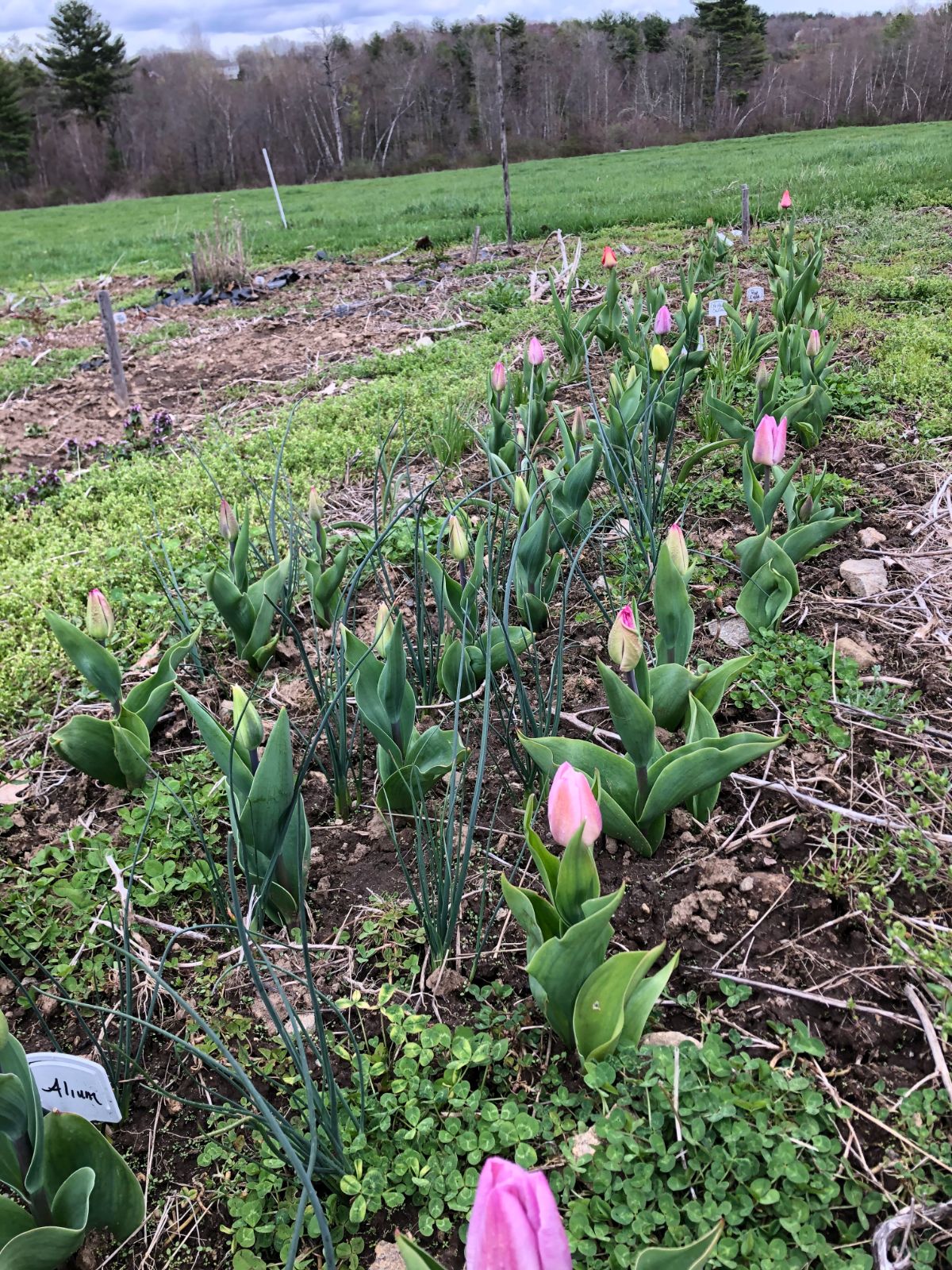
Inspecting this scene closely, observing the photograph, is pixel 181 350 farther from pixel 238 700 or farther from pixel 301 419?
pixel 238 700

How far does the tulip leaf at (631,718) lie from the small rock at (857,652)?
2.57 feet

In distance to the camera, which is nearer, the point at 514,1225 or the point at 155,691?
the point at 514,1225

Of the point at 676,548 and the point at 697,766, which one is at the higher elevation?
the point at 676,548

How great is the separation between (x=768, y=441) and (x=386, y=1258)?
75.2 inches

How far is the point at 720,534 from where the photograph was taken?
2807mm

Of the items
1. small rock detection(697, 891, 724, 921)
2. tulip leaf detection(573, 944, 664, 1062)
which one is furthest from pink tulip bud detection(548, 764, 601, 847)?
small rock detection(697, 891, 724, 921)

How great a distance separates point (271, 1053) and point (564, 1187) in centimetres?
51

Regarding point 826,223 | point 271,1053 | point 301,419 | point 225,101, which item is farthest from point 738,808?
point 225,101

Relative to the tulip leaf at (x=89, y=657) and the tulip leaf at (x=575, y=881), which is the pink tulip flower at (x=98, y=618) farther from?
the tulip leaf at (x=575, y=881)

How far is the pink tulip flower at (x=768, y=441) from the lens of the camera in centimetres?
221

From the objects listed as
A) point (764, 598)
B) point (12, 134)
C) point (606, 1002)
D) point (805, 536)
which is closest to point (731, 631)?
point (764, 598)

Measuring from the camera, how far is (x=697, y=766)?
150 centimetres

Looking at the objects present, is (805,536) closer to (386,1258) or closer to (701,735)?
(701,735)

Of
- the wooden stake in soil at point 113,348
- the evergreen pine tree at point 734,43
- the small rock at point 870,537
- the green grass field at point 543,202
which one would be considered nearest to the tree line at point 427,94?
the evergreen pine tree at point 734,43
